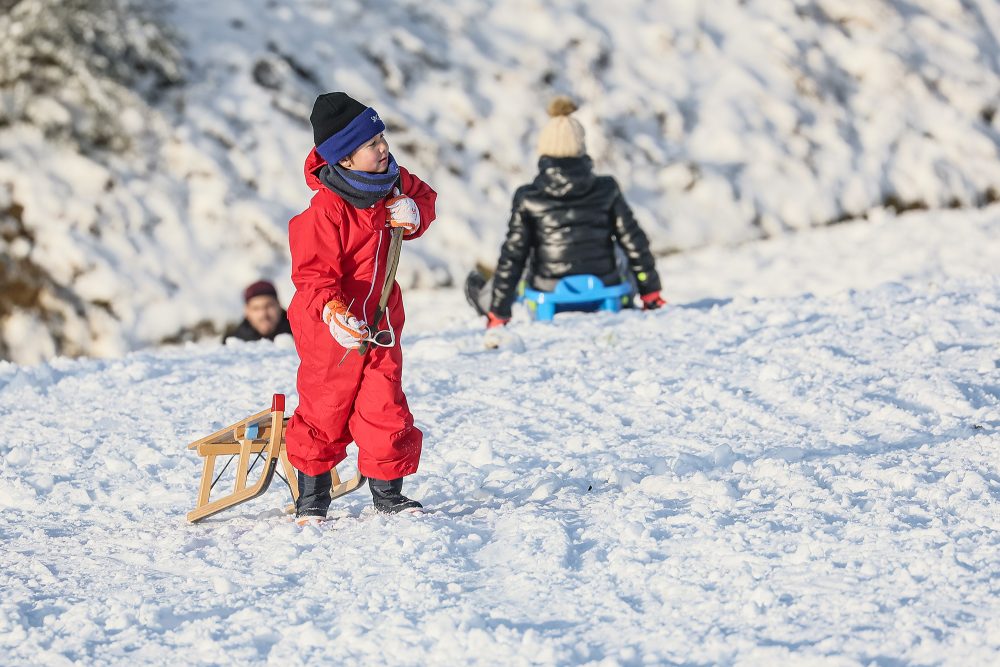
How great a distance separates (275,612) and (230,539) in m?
0.68

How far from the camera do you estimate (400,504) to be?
3697 mm

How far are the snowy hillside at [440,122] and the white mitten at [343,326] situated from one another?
543cm

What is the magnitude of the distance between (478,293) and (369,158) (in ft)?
12.2

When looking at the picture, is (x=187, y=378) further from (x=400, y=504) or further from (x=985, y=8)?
(x=985, y=8)

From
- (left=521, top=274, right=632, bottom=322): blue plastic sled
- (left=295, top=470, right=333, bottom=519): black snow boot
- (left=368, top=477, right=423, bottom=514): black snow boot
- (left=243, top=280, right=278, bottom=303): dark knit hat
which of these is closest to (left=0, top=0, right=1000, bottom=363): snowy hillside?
(left=243, top=280, right=278, bottom=303): dark knit hat

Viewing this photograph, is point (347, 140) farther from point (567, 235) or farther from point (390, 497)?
point (567, 235)

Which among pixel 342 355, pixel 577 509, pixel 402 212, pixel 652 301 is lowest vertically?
pixel 577 509

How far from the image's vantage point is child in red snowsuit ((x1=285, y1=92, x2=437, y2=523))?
3.48 m

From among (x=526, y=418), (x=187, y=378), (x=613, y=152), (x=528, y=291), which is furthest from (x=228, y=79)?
(x=526, y=418)

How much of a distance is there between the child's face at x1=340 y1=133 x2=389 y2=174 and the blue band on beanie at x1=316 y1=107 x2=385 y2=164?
1.0 inches

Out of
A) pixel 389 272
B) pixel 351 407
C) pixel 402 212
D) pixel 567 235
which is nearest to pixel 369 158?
pixel 402 212

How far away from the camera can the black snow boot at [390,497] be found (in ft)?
12.1

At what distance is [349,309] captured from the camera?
357 cm

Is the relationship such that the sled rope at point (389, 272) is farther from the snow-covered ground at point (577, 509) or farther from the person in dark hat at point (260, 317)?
the person in dark hat at point (260, 317)
